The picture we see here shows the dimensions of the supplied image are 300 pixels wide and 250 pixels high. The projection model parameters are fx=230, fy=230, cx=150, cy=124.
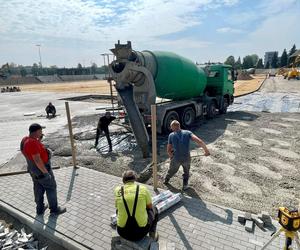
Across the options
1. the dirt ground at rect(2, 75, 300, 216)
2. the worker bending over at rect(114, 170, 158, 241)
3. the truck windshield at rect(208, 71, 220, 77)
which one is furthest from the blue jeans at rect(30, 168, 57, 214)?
the truck windshield at rect(208, 71, 220, 77)

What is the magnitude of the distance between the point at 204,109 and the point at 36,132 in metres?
9.90

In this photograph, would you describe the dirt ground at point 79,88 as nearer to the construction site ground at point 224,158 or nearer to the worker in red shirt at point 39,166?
the construction site ground at point 224,158

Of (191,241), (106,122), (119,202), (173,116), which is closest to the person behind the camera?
(119,202)

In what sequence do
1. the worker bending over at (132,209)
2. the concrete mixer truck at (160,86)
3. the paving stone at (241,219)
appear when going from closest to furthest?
the worker bending over at (132,209), the paving stone at (241,219), the concrete mixer truck at (160,86)

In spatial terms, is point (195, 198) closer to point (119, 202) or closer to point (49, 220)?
point (119, 202)

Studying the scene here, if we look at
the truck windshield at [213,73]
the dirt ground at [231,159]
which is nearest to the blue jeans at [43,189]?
the dirt ground at [231,159]

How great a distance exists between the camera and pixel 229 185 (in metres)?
5.69

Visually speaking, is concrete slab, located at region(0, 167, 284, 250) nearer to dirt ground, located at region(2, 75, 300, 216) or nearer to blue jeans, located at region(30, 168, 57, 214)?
blue jeans, located at region(30, 168, 57, 214)

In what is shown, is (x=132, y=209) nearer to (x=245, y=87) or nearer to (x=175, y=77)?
(x=175, y=77)

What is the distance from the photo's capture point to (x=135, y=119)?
8.24 meters

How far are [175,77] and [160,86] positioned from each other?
0.84m

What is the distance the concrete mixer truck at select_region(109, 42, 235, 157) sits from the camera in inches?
323

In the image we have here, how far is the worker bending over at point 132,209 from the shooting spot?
9.86 feet

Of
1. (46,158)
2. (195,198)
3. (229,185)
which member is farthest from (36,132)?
(229,185)
